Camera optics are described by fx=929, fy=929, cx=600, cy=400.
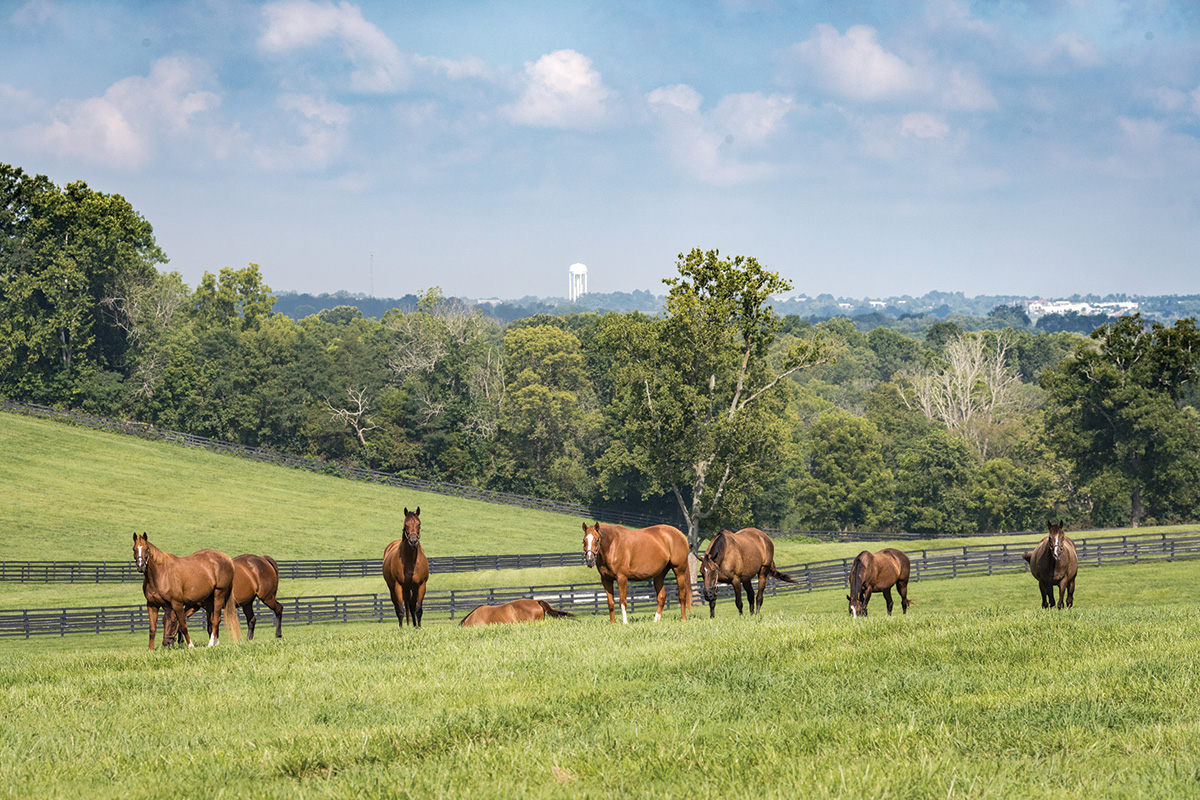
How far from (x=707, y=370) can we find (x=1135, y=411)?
30.2 metres

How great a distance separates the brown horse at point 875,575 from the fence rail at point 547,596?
10.2 m

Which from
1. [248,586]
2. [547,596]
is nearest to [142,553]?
[248,586]

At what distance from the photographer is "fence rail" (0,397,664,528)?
7212 centimetres

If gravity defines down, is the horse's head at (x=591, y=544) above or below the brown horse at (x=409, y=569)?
above

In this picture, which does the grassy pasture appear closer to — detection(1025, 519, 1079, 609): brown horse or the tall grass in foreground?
the tall grass in foreground

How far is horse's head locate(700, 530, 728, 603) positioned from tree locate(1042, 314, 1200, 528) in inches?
1797

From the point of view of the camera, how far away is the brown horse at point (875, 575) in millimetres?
19348

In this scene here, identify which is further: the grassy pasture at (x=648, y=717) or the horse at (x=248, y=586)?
the horse at (x=248, y=586)

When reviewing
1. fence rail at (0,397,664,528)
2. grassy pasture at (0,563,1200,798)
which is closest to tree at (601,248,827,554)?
grassy pasture at (0,563,1200,798)

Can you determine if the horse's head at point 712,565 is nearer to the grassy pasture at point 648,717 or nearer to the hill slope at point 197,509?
the grassy pasture at point 648,717

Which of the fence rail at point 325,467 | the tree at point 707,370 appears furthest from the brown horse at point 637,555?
the fence rail at point 325,467

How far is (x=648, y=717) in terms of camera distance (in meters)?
6.93

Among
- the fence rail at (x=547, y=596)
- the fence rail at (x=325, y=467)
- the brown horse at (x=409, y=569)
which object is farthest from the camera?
the fence rail at (x=325, y=467)

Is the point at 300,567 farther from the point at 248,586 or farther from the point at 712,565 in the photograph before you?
the point at 712,565
